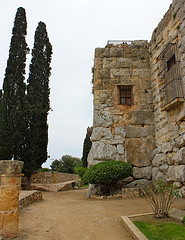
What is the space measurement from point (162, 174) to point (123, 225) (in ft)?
11.3

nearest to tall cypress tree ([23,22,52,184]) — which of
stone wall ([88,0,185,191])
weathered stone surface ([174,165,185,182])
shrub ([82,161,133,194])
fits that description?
stone wall ([88,0,185,191])

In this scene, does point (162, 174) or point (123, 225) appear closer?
point (123, 225)

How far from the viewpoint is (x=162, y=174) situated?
265 inches

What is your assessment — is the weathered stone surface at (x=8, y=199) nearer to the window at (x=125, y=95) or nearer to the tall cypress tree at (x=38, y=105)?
the window at (x=125, y=95)

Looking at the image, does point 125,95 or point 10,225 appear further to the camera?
point 125,95

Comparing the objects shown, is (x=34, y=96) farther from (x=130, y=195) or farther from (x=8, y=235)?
(x=8, y=235)

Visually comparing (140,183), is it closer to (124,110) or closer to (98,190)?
(98,190)

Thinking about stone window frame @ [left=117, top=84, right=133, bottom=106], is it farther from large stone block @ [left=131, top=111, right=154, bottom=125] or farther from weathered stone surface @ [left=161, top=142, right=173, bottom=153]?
weathered stone surface @ [left=161, top=142, right=173, bottom=153]

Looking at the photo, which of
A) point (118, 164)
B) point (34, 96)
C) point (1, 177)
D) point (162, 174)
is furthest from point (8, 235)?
point (34, 96)

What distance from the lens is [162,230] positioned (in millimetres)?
3115

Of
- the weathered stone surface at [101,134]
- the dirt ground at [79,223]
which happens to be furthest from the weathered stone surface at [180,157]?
the weathered stone surface at [101,134]

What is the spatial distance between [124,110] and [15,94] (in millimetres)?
7200

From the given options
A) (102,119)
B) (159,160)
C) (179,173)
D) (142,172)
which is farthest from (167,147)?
(102,119)

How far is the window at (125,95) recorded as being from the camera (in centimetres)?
847
